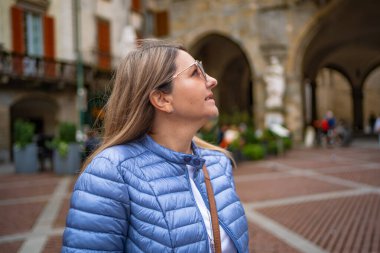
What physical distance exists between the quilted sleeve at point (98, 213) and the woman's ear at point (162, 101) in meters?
0.30

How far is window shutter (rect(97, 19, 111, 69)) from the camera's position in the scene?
1945 centimetres

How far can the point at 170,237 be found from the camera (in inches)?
52.1

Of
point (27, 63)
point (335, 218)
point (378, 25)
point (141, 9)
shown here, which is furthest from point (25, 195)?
point (378, 25)

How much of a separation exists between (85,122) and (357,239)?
16.3 meters

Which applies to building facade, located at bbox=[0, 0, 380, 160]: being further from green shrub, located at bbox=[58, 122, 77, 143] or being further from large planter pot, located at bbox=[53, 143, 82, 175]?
large planter pot, located at bbox=[53, 143, 82, 175]

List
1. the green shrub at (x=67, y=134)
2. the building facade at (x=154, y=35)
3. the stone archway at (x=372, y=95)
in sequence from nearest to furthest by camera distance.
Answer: the green shrub at (x=67, y=134) < the building facade at (x=154, y=35) < the stone archway at (x=372, y=95)

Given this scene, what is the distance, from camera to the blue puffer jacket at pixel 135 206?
127cm

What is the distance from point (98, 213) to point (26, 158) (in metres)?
11.6

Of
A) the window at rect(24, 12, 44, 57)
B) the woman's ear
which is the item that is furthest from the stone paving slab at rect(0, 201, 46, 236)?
the window at rect(24, 12, 44, 57)

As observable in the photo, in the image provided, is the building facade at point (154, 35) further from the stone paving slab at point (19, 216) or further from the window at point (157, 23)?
the stone paving slab at point (19, 216)

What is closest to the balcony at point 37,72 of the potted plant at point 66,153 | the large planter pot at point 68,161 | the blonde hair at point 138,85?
the potted plant at point 66,153

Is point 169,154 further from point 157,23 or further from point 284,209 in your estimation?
point 157,23

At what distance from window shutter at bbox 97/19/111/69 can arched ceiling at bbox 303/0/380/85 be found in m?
10.8

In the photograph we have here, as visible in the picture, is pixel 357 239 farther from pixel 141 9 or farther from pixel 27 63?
pixel 141 9
